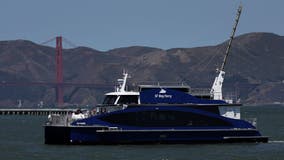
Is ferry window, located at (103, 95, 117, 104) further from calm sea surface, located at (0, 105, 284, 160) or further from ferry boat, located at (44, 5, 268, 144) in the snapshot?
calm sea surface, located at (0, 105, 284, 160)

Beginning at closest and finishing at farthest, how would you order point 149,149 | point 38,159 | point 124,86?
point 38,159, point 149,149, point 124,86

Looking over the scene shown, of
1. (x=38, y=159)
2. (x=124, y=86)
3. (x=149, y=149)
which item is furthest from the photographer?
(x=124, y=86)

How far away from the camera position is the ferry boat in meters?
51.7

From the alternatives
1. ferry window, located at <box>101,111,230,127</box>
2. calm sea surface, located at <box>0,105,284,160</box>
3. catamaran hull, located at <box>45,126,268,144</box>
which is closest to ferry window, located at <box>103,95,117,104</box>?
ferry window, located at <box>101,111,230,127</box>

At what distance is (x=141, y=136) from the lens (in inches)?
2063

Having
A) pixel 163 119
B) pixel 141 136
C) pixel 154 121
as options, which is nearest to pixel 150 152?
pixel 141 136

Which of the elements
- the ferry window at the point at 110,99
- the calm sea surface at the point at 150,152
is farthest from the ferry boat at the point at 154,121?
the calm sea surface at the point at 150,152

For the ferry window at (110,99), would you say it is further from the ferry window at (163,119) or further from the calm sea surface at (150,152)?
the calm sea surface at (150,152)

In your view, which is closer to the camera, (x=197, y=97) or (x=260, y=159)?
(x=260, y=159)

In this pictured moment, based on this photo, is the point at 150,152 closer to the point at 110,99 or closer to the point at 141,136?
the point at 141,136

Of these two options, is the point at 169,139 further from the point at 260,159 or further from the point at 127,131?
the point at 260,159

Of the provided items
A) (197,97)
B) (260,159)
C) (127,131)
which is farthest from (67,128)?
(260,159)

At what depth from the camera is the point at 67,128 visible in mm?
51438

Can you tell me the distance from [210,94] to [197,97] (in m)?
1.12
